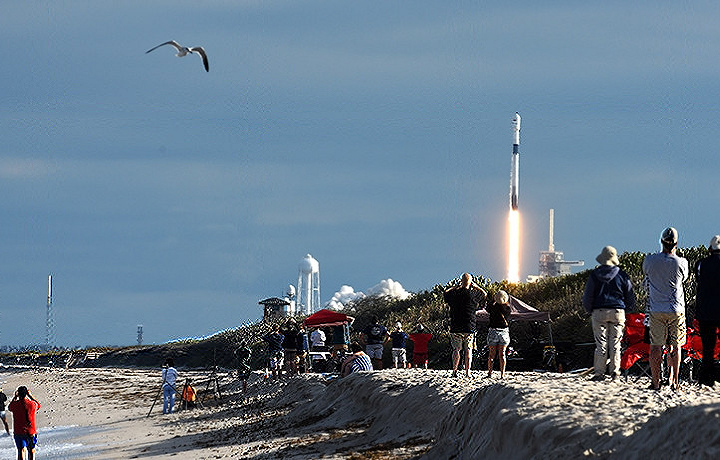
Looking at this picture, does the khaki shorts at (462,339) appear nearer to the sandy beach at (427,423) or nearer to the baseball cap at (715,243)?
the sandy beach at (427,423)

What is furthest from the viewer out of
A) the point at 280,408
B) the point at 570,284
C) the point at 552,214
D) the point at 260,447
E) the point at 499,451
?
the point at 552,214

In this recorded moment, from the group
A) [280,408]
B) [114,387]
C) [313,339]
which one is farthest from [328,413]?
[114,387]

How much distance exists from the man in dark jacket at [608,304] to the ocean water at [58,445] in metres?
11.9

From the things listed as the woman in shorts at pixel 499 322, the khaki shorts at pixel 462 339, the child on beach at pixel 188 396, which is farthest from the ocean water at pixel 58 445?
the woman in shorts at pixel 499 322

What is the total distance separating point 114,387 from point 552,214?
86427 millimetres

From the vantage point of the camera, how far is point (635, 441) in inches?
372

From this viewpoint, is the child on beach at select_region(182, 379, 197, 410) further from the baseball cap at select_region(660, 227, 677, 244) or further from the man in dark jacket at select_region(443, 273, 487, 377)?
the baseball cap at select_region(660, 227, 677, 244)

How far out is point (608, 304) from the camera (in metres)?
15.0

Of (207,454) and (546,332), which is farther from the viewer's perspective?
(546,332)

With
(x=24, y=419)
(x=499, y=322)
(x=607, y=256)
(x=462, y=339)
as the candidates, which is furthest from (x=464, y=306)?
(x=24, y=419)

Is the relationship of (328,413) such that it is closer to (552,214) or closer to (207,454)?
(207,454)

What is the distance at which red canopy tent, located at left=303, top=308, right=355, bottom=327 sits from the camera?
3709 cm

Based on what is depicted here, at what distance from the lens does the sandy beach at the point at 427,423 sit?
32.1 ft

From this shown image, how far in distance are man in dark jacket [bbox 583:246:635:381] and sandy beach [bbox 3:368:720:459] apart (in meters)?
0.50
